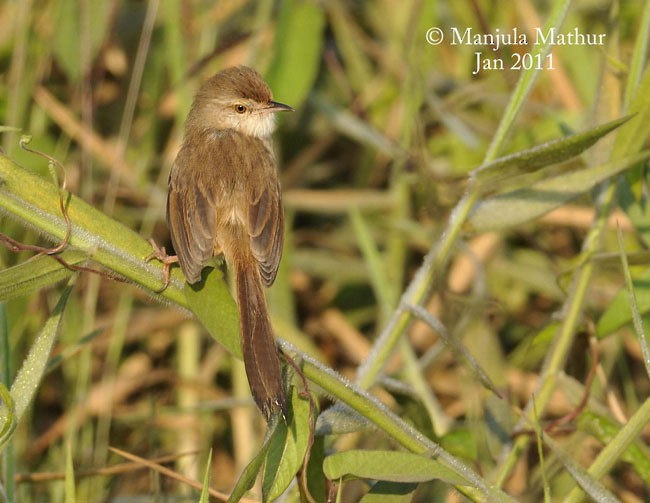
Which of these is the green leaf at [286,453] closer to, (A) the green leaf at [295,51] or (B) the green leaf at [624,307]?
(B) the green leaf at [624,307]

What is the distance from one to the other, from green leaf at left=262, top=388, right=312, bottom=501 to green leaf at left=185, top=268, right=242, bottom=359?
180 millimetres

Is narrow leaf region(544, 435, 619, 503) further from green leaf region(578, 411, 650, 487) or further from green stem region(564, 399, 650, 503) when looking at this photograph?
green leaf region(578, 411, 650, 487)

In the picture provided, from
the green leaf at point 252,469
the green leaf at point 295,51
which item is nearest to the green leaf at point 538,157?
the green leaf at point 252,469

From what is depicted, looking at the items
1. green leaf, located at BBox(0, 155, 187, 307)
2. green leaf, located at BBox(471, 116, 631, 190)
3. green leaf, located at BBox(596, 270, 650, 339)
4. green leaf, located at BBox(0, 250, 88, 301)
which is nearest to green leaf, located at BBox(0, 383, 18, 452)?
green leaf, located at BBox(0, 250, 88, 301)

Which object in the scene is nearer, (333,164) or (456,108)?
(456,108)

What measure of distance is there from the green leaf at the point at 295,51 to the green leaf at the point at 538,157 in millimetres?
2085

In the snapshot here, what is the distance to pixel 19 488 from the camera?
9.89ft

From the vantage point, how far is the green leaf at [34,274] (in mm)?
1913

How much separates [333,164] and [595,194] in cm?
271

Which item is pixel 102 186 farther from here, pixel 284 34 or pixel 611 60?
pixel 611 60

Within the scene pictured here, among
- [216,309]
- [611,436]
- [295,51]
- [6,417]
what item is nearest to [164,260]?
[216,309]

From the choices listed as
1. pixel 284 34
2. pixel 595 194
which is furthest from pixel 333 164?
pixel 595 194

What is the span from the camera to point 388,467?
2.04 m

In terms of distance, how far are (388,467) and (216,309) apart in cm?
49
